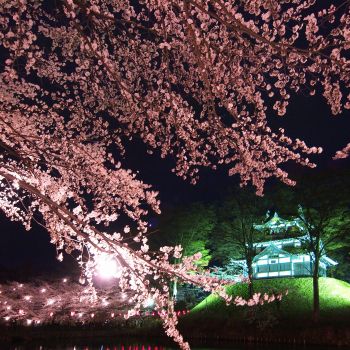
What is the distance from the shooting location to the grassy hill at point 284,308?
2295cm

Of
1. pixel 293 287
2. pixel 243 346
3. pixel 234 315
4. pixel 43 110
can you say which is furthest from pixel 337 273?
pixel 43 110

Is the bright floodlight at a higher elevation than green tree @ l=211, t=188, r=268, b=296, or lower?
lower

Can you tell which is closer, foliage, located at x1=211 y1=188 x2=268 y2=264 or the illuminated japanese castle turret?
foliage, located at x1=211 y1=188 x2=268 y2=264

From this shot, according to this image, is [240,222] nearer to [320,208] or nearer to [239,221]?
[239,221]

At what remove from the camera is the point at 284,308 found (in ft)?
83.4

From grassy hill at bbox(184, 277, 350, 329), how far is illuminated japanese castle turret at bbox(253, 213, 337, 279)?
4.92 ft

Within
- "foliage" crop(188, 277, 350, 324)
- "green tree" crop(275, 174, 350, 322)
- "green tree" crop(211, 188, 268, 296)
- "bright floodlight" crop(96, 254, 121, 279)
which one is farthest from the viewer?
"green tree" crop(211, 188, 268, 296)

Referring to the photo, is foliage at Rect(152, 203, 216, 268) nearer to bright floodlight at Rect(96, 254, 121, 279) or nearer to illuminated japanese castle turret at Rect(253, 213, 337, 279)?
illuminated japanese castle turret at Rect(253, 213, 337, 279)

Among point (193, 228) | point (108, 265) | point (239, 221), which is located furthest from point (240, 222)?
point (108, 265)

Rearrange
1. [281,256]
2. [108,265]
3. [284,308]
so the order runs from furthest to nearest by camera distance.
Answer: [281,256]
[284,308]
[108,265]

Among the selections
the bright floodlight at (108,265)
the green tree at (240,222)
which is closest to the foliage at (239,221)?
the green tree at (240,222)

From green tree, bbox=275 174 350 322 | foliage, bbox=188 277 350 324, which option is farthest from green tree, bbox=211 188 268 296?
green tree, bbox=275 174 350 322

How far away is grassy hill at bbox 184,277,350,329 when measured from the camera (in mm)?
22953

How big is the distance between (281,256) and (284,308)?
6.69 meters
